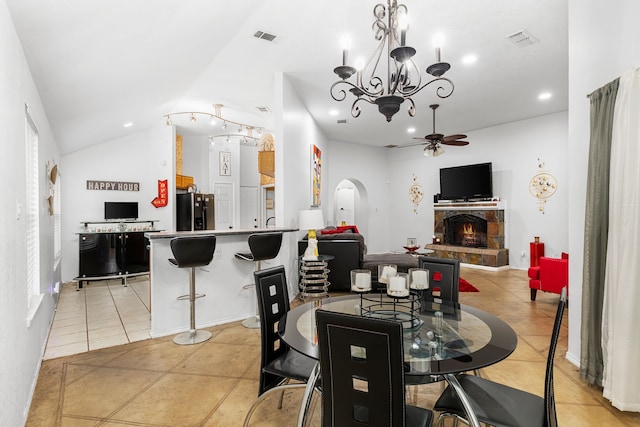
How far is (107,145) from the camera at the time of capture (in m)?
6.66

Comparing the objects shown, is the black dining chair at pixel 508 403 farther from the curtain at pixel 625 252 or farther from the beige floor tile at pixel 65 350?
the beige floor tile at pixel 65 350

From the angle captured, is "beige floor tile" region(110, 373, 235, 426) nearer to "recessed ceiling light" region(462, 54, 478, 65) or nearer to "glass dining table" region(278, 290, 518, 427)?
"glass dining table" region(278, 290, 518, 427)

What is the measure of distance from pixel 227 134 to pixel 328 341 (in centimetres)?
766

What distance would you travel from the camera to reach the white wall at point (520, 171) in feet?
21.5

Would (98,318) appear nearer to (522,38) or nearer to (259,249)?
(259,249)

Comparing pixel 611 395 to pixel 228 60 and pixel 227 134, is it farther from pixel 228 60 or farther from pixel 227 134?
pixel 227 134

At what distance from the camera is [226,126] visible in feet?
23.5

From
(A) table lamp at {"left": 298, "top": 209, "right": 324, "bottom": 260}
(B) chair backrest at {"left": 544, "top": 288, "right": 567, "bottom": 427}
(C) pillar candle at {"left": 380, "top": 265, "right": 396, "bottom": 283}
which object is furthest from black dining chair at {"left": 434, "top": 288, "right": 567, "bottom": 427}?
(A) table lamp at {"left": 298, "top": 209, "right": 324, "bottom": 260}

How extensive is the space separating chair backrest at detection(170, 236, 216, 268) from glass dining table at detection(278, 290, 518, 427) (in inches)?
61.3

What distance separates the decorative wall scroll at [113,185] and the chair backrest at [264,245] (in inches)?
177

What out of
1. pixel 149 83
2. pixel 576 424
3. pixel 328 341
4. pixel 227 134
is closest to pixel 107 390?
pixel 328 341

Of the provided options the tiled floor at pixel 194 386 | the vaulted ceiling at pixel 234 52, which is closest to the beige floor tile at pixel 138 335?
the tiled floor at pixel 194 386

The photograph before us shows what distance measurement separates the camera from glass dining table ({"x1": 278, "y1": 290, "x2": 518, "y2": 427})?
1354mm

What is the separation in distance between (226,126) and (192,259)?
4535 mm
